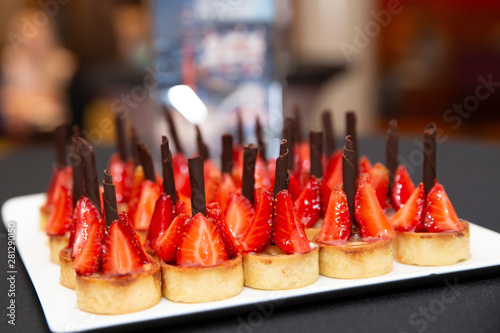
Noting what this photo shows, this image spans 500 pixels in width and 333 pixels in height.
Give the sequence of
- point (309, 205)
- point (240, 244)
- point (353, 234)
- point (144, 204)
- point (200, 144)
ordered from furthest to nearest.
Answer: point (200, 144) < point (144, 204) < point (309, 205) < point (353, 234) < point (240, 244)

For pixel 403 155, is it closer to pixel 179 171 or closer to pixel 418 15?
pixel 179 171

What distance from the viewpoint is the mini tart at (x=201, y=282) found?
4.99ft

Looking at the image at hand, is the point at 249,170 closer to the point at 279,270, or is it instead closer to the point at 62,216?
the point at 279,270

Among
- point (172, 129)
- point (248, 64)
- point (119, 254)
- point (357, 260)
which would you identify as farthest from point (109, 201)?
point (248, 64)

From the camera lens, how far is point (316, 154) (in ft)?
6.53

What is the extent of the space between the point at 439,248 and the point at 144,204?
38.2 inches

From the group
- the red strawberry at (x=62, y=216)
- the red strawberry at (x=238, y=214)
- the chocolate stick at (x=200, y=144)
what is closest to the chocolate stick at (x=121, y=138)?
the chocolate stick at (x=200, y=144)

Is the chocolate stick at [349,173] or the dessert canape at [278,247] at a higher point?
the chocolate stick at [349,173]

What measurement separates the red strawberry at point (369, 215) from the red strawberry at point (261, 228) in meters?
0.27

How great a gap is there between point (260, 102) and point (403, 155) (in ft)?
3.19

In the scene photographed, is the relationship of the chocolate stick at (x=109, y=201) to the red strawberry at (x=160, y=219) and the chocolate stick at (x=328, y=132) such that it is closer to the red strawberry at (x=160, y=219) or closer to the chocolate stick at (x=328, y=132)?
the red strawberry at (x=160, y=219)

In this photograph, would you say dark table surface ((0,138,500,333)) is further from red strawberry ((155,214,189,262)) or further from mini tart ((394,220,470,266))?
red strawberry ((155,214,189,262))

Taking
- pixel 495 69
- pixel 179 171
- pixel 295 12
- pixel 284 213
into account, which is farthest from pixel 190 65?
pixel 495 69

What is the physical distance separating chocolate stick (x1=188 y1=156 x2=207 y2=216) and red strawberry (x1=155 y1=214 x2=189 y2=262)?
0.23ft
